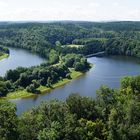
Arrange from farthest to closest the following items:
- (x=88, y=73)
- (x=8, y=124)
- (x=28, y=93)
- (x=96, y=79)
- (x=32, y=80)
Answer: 1. (x=88, y=73)
2. (x=96, y=79)
3. (x=32, y=80)
4. (x=28, y=93)
5. (x=8, y=124)

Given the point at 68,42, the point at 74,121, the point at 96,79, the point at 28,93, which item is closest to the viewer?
the point at 74,121

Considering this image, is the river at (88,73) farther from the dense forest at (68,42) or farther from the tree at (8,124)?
the tree at (8,124)

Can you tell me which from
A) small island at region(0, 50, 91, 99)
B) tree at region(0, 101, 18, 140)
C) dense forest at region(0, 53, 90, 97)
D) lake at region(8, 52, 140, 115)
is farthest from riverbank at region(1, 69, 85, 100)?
tree at region(0, 101, 18, 140)

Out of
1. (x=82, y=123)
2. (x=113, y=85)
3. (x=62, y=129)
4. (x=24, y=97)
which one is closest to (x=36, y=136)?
(x=62, y=129)

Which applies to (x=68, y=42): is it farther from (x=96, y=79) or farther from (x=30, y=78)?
(x=30, y=78)

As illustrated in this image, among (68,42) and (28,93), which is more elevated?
(68,42)

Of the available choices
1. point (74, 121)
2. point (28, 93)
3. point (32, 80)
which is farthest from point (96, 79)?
point (74, 121)

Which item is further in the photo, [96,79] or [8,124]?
[96,79]

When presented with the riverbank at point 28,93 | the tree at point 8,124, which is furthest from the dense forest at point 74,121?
the riverbank at point 28,93
